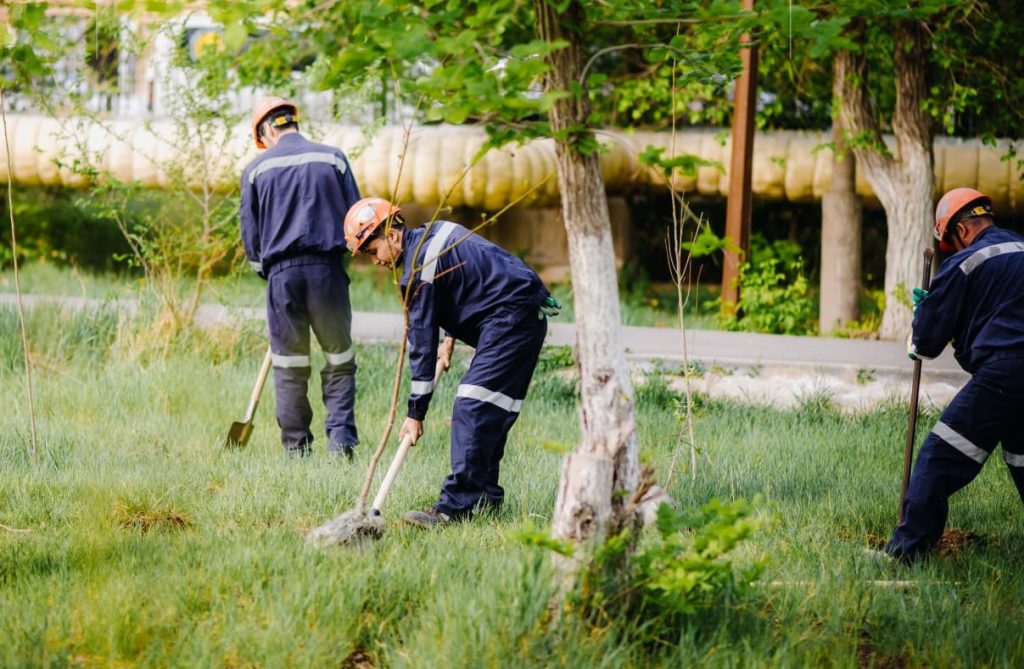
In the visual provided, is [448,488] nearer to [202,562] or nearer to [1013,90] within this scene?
[202,562]

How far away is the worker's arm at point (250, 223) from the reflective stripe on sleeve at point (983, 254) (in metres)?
3.75

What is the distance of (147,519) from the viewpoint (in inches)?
200

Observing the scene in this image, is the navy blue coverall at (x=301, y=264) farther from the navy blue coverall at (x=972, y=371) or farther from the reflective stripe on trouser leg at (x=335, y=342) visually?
A: the navy blue coverall at (x=972, y=371)

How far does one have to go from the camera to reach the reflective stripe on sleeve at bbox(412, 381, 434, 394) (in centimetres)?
508

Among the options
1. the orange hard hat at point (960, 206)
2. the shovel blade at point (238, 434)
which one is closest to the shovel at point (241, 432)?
the shovel blade at point (238, 434)

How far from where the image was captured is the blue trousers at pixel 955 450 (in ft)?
15.8

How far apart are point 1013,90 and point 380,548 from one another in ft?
26.8

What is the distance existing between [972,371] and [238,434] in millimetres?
3879

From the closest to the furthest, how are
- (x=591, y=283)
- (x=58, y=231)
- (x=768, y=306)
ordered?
(x=591, y=283), (x=768, y=306), (x=58, y=231)

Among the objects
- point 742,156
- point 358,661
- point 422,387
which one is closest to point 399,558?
point 358,661

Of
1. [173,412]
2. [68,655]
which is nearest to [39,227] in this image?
[173,412]

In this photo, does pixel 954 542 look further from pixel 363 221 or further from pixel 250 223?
pixel 250 223

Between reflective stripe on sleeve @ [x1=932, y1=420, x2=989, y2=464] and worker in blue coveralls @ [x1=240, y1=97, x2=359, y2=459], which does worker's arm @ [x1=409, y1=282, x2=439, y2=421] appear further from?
reflective stripe on sleeve @ [x1=932, y1=420, x2=989, y2=464]

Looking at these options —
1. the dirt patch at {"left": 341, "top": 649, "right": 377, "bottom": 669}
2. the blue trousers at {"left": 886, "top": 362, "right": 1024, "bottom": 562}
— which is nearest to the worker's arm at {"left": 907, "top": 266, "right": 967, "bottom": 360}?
the blue trousers at {"left": 886, "top": 362, "right": 1024, "bottom": 562}
